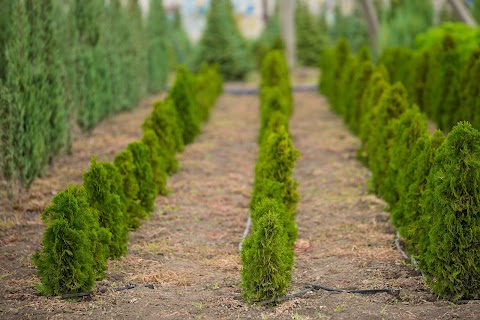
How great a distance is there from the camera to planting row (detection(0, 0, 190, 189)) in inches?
396

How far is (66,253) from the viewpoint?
628 centimetres

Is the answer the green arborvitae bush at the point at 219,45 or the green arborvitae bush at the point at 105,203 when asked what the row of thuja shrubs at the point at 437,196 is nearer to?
the green arborvitae bush at the point at 105,203

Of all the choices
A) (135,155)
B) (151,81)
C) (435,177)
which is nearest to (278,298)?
(435,177)

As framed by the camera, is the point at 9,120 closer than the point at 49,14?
Yes

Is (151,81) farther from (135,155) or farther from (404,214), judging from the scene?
(404,214)

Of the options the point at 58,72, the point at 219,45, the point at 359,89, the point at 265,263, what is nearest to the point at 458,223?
the point at 265,263

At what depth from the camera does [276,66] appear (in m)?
20.2

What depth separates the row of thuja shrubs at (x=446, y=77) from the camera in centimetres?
1300

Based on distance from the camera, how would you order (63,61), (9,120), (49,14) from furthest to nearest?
1. (63,61)
2. (49,14)
3. (9,120)

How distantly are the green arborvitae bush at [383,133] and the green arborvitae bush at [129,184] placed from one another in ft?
10.7

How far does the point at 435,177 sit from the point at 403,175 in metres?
1.74

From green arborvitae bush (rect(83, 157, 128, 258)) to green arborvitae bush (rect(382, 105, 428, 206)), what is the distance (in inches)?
119

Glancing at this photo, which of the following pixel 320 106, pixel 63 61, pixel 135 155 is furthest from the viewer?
pixel 320 106

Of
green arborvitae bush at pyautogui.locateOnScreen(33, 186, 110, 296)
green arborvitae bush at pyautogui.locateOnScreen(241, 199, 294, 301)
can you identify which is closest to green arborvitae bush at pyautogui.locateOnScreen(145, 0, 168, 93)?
green arborvitae bush at pyautogui.locateOnScreen(33, 186, 110, 296)
